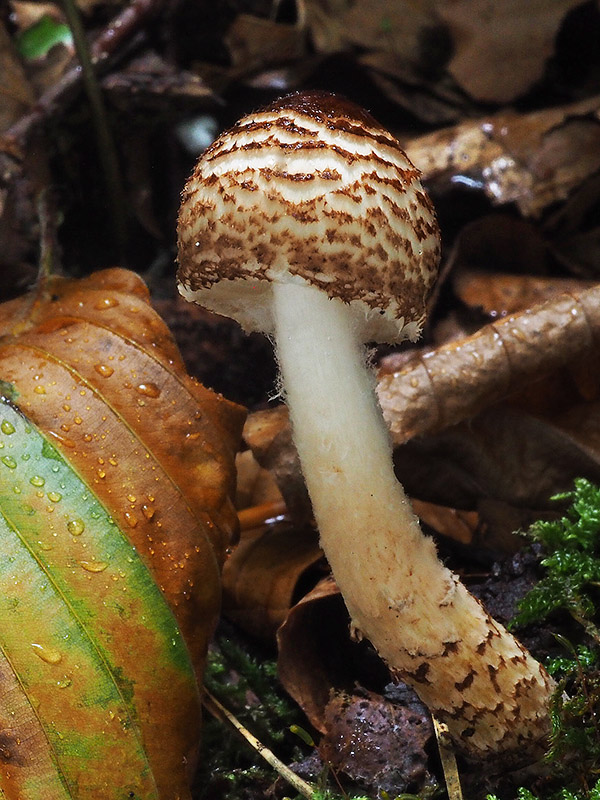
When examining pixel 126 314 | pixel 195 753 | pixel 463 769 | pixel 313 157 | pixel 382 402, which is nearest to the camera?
pixel 313 157

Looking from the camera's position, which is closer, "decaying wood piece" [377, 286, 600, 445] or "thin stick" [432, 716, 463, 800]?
"thin stick" [432, 716, 463, 800]

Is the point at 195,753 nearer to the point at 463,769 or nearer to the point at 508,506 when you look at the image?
the point at 463,769

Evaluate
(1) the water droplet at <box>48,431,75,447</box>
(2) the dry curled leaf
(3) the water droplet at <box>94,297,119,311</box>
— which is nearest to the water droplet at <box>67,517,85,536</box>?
(2) the dry curled leaf

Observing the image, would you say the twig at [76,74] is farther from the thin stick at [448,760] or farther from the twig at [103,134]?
the thin stick at [448,760]

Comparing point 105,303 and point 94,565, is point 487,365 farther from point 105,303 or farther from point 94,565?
point 94,565

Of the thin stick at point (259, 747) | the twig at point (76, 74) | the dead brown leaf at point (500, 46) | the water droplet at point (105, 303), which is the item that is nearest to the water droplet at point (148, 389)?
the water droplet at point (105, 303)

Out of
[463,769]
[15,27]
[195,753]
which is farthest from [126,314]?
[15,27]

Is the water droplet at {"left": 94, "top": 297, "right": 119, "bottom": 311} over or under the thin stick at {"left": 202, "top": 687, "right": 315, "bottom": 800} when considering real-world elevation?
over

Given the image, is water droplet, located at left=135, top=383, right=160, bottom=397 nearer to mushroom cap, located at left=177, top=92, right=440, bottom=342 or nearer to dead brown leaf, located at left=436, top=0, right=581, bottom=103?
mushroom cap, located at left=177, top=92, right=440, bottom=342
